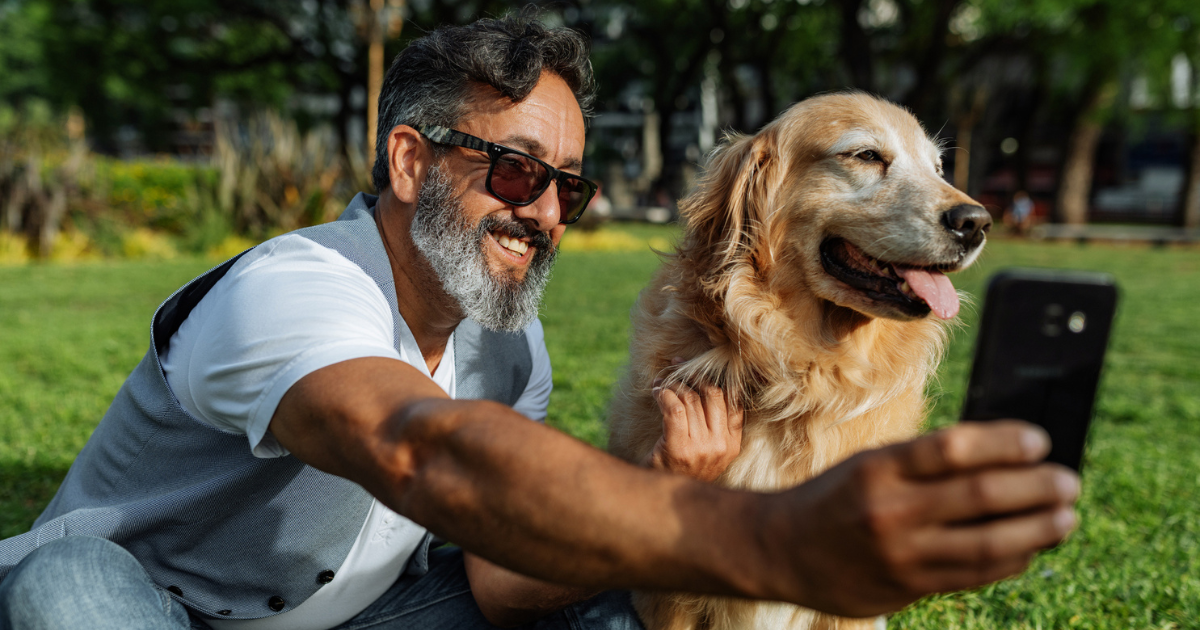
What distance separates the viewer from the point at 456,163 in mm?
2383

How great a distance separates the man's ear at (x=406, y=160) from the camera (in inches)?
95.4

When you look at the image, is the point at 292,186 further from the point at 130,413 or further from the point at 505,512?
the point at 505,512

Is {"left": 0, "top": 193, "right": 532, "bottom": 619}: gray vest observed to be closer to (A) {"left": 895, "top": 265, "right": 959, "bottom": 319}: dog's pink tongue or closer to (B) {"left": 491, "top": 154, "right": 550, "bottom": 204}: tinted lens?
(B) {"left": 491, "top": 154, "right": 550, "bottom": 204}: tinted lens

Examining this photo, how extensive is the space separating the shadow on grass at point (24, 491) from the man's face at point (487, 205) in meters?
2.57

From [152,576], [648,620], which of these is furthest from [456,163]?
[648,620]

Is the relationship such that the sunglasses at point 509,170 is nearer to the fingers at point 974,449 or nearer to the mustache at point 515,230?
the mustache at point 515,230

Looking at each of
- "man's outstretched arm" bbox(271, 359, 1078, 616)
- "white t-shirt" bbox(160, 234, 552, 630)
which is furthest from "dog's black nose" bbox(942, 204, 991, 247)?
"white t-shirt" bbox(160, 234, 552, 630)

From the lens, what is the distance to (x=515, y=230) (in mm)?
2516

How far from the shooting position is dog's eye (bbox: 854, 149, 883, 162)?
2.61 metres

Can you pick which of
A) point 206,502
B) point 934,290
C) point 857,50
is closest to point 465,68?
point 206,502

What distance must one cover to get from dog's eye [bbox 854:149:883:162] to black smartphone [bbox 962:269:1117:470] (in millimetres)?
1364

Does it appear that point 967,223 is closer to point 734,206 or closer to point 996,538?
point 734,206

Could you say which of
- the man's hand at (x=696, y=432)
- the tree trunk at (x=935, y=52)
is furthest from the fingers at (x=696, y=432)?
the tree trunk at (x=935, y=52)

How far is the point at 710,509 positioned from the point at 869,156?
2.01 metres
